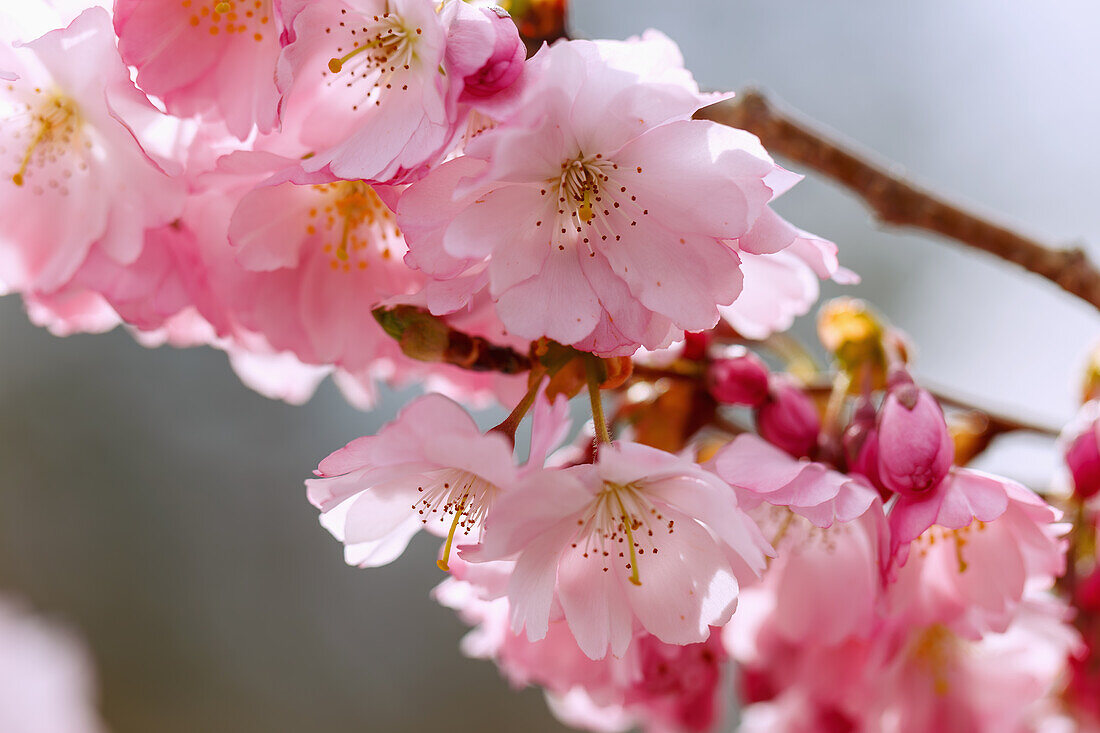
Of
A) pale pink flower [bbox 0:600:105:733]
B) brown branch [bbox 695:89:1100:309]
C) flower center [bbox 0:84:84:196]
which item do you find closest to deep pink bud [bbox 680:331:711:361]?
brown branch [bbox 695:89:1100:309]

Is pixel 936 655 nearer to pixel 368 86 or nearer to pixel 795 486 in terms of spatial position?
pixel 795 486

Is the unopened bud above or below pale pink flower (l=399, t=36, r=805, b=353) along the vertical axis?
below

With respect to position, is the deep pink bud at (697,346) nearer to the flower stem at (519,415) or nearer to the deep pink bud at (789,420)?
the deep pink bud at (789,420)

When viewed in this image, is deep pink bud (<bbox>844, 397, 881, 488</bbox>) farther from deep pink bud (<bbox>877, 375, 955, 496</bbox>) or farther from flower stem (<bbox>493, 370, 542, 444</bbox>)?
flower stem (<bbox>493, 370, 542, 444</bbox>)

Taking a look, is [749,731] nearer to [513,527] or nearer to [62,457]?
[513,527]

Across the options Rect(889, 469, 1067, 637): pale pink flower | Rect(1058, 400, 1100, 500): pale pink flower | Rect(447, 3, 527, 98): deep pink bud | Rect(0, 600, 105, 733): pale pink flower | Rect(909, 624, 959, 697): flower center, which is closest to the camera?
Rect(447, 3, 527, 98): deep pink bud

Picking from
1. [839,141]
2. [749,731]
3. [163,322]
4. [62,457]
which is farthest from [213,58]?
[62,457]

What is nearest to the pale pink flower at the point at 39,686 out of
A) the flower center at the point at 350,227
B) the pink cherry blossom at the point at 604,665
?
the pink cherry blossom at the point at 604,665
